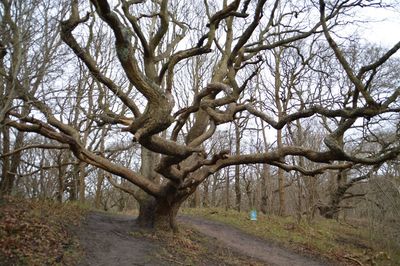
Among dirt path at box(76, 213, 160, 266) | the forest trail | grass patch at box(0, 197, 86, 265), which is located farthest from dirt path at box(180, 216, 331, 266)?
grass patch at box(0, 197, 86, 265)

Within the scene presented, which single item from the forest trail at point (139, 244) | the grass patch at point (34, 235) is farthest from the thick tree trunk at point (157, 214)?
the grass patch at point (34, 235)

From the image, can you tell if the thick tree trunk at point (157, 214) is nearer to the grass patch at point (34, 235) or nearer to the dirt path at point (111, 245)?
the dirt path at point (111, 245)

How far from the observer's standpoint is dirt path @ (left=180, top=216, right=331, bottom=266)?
34.7ft

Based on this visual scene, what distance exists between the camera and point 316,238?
1421 cm

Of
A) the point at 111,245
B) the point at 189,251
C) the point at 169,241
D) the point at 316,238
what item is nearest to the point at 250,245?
the point at 189,251

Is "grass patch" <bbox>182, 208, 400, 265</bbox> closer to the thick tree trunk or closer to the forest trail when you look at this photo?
the forest trail

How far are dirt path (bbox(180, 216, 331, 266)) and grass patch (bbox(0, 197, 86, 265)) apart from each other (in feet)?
15.2

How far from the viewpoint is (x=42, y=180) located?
36.8 ft

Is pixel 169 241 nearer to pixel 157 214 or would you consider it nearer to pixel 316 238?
pixel 157 214

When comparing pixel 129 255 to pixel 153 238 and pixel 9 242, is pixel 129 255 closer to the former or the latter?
pixel 153 238

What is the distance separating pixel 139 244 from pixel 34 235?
2.45 metres

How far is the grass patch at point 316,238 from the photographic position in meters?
12.6

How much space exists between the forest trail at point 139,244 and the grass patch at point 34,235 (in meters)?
0.36

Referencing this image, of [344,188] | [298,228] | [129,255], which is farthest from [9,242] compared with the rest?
[344,188]
